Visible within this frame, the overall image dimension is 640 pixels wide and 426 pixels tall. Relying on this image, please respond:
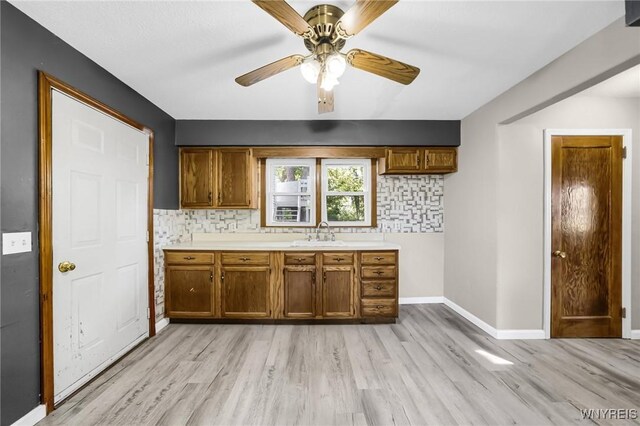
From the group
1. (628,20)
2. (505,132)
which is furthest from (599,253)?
(628,20)

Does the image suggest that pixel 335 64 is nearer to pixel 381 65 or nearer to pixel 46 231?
pixel 381 65

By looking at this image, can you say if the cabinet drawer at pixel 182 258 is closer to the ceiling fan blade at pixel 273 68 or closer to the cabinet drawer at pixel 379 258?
the cabinet drawer at pixel 379 258

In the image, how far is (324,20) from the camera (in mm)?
1617

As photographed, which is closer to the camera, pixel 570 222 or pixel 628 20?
pixel 628 20

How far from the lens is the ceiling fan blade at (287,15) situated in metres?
1.31

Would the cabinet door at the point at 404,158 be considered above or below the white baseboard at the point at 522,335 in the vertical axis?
above

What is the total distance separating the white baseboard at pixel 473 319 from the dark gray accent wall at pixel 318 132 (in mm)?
2123

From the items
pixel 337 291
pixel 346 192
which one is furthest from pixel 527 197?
pixel 337 291

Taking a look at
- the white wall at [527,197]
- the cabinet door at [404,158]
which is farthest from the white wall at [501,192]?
the cabinet door at [404,158]

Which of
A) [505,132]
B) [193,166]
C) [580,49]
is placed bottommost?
[193,166]

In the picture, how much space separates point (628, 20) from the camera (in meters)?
1.32

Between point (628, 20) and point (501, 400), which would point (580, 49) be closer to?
point (628, 20)

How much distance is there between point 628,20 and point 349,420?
2537 millimetres

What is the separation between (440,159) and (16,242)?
404 cm
